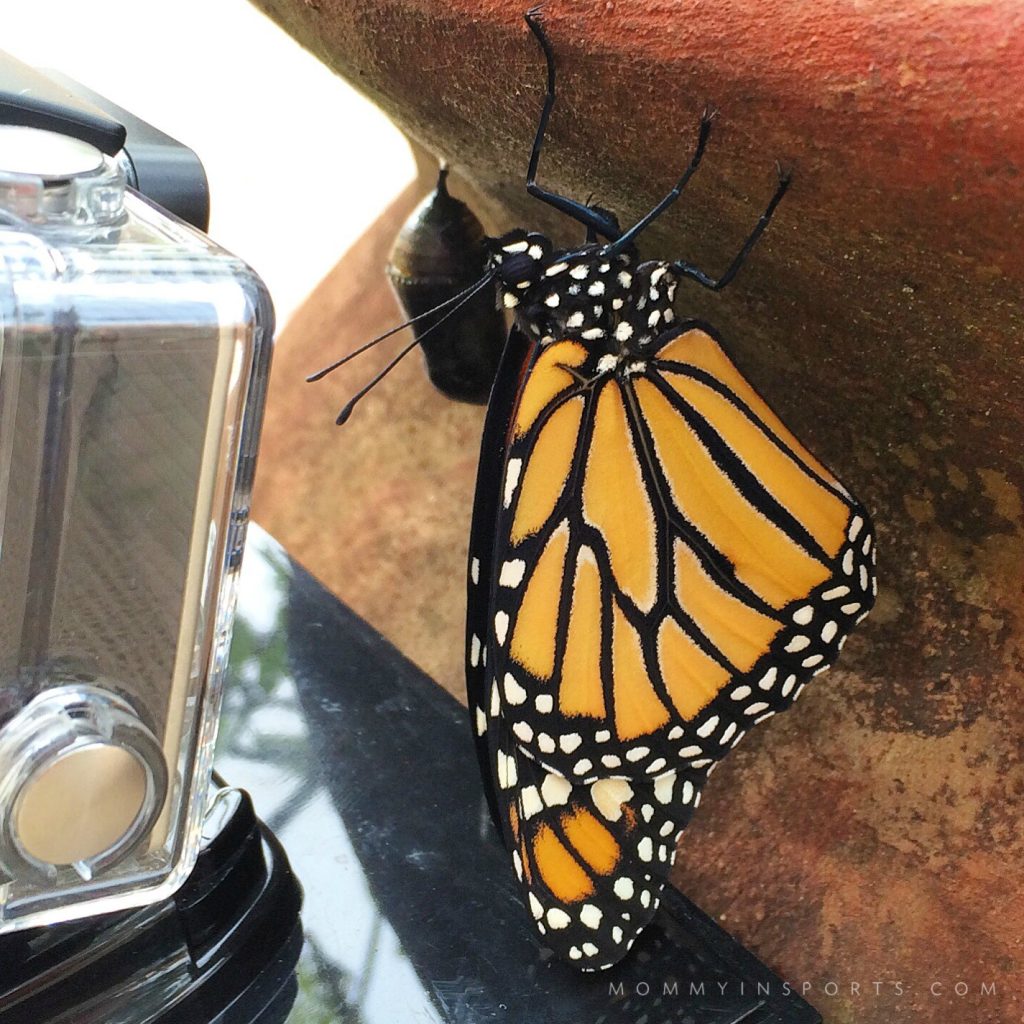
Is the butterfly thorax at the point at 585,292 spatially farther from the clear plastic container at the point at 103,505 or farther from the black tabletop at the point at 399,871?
the black tabletop at the point at 399,871

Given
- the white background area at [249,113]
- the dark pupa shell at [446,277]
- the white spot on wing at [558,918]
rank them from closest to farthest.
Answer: the white spot on wing at [558,918]
the dark pupa shell at [446,277]
the white background area at [249,113]

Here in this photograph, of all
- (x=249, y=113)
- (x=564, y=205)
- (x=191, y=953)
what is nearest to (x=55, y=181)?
(x=564, y=205)

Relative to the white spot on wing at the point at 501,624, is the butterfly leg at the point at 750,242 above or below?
above

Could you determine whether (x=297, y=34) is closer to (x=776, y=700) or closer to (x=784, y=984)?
(x=776, y=700)

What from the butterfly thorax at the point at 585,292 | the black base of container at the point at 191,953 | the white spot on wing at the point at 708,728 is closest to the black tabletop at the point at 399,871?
the black base of container at the point at 191,953

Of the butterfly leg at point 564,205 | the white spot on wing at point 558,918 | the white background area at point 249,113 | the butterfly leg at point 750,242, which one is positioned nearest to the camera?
the butterfly leg at point 750,242

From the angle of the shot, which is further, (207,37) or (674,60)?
(207,37)

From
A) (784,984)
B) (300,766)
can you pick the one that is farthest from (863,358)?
(300,766)
